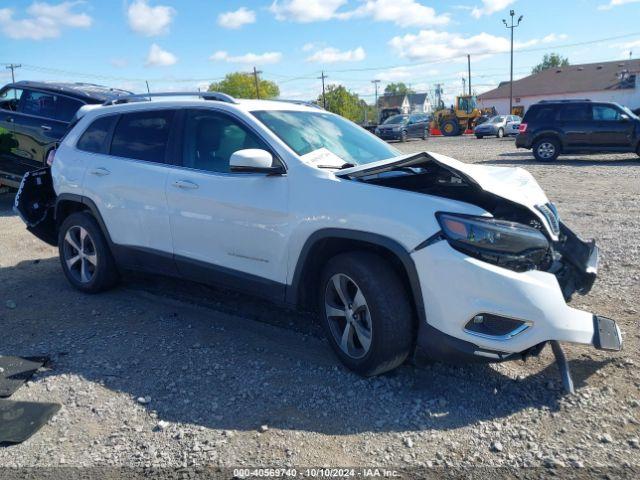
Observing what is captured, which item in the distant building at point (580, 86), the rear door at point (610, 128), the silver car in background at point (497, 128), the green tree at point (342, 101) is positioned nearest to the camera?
the rear door at point (610, 128)

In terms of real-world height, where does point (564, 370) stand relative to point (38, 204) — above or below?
below

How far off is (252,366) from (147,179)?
1893 mm

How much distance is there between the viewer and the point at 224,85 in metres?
88.8

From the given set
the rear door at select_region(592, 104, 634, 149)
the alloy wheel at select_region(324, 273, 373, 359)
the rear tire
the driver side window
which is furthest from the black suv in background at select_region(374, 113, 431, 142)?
the alloy wheel at select_region(324, 273, 373, 359)

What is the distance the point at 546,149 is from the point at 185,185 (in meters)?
15.6

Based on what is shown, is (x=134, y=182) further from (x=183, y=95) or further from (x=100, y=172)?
(x=183, y=95)

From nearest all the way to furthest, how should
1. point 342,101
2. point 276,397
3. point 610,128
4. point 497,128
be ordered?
point 276,397, point 610,128, point 497,128, point 342,101

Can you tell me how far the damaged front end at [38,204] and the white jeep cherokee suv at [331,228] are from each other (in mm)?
600

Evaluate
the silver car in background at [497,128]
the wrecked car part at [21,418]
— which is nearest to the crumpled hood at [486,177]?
the wrecked car part at [21,418]

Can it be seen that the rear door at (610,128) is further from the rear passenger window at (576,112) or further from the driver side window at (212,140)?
the driver side window at (212,140)

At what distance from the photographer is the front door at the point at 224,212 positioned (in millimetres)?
3918

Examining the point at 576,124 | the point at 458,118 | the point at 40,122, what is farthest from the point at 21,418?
the point at 458,118

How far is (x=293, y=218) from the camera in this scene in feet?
12.3

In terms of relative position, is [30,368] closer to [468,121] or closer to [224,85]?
[468,121]
